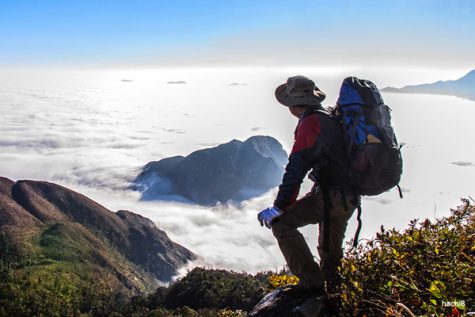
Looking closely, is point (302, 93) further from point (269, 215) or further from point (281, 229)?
point (281, 229)

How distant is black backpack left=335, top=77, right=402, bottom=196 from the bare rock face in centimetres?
191

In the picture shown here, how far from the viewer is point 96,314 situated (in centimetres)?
12494

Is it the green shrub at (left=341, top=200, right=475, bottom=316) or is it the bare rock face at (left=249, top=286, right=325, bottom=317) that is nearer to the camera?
the green shrub at (left=341, top=200, right=475, bottom=316)

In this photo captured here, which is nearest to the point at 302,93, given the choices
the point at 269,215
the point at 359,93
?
the point at 359,93

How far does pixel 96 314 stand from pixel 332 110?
5325 inches

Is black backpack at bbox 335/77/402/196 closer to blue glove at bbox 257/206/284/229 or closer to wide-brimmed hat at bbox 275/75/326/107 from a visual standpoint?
wide-brimmed hat at bbox 275/75/326/107

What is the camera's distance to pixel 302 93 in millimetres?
6625

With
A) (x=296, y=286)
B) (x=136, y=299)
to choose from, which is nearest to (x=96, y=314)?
(x=136, y=299)

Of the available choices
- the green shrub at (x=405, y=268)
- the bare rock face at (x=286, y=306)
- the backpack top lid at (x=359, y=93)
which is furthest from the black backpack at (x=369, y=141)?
the bare rock face at (x=286, y=306)

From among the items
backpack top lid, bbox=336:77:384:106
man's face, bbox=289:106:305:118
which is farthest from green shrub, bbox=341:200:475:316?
man's face, bbox=289:106:305:118

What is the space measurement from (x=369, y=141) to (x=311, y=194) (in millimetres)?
1346

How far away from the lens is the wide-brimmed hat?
657 centimetres

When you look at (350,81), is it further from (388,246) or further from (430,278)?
(430,278)

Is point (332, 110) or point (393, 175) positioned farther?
point (332, 110)
